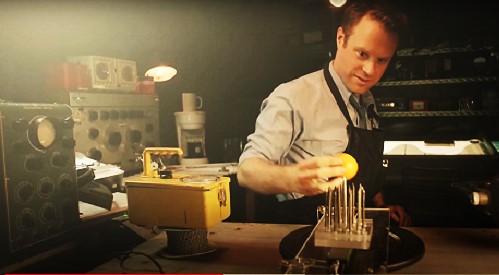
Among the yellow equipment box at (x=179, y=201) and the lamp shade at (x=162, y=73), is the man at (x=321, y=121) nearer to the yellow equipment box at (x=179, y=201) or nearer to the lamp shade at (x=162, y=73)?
the yellow equipment box at (x=179, y=201)

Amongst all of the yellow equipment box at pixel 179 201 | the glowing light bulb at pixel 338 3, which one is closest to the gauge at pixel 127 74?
the yellow equipment box at pixel 179 201

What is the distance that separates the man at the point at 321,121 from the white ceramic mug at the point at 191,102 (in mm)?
343

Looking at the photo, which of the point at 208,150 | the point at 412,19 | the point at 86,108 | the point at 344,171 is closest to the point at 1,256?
the point at 86,108

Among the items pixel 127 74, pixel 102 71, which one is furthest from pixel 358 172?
pixel 102 71

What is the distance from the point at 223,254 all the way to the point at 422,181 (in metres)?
1.23

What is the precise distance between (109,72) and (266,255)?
126 centimetres

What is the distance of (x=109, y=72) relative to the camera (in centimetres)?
223

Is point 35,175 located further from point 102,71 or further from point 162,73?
point 162,73

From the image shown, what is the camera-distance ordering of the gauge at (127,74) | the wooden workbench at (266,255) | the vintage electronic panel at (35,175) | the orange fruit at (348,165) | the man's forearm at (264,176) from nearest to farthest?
1. the wooden workbench at (266,255)
2. the vintage electronic panel at (35,175)
3. the orange fruit at (348,165)
4. the man's forearm at (264,176)
5. the gauge at (127,74)

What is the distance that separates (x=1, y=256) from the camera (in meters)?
1.59

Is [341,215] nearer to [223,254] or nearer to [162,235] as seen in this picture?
[223,254]

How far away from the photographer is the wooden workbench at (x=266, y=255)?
1443 mm

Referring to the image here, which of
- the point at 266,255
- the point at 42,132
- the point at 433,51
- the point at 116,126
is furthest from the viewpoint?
the point at 433,51

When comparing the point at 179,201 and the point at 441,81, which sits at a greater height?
the point at 441,81
